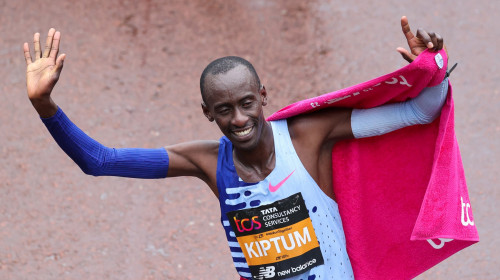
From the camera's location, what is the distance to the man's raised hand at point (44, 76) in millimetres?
3553

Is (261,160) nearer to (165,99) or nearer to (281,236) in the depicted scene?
(281,236)

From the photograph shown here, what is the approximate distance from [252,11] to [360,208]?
206 inches

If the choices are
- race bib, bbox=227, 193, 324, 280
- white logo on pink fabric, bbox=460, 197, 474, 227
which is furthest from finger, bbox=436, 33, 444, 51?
race bib, bbox=227, 193, 324, 280

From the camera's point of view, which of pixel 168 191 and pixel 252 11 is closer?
pixel 168 191

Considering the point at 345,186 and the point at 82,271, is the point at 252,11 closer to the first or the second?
the point at 82,271

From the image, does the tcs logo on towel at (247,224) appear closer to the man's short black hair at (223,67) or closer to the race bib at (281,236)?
the race bib at (281,236)

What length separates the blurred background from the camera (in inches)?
248

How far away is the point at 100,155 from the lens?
3789 millimetres

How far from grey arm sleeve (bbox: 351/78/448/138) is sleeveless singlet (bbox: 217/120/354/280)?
36 cm

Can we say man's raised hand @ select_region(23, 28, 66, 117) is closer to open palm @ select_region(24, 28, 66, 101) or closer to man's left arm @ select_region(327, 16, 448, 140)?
open palm @ select_region(24, 28, 66, 101)

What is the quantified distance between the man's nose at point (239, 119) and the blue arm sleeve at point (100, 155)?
0.46 meters

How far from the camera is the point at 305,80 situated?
8.05 meters

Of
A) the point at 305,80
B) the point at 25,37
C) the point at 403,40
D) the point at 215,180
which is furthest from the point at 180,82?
the point at 215,180

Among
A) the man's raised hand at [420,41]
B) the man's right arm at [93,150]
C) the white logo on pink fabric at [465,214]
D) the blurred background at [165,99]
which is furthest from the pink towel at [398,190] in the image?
the blurred background at [165,99]
